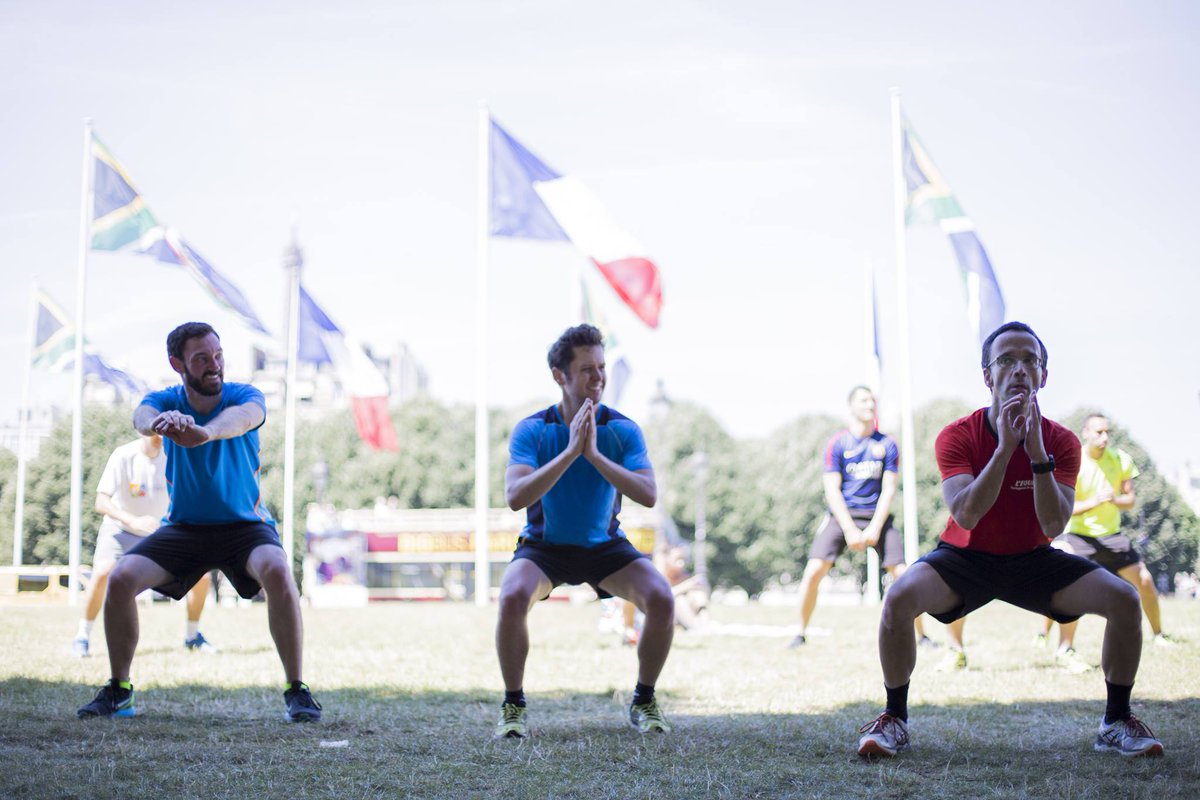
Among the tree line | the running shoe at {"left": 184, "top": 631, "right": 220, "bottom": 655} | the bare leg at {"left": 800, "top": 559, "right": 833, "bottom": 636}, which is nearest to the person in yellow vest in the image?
the bare leg at {"left": 800, "top": 559, "right": 833, "bottom": 636}

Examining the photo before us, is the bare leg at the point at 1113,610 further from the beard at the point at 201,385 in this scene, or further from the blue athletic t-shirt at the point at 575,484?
the beard at the point at 201,385

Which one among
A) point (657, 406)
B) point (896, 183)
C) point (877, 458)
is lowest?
point (877, 458)

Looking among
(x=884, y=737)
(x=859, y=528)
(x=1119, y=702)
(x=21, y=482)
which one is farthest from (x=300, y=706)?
(x=21, y=482)

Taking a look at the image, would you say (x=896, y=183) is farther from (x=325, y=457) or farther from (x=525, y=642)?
Result: (x=325, y=457)

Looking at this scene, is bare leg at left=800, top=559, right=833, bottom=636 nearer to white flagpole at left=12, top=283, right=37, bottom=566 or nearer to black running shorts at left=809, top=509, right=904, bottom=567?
black running shorts at left=809, top=509, right=904, bottom=567

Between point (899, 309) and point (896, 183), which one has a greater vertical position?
point (896, 183)

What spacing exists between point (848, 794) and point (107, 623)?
397 cm

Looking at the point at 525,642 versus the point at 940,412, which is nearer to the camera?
the point at 525,642

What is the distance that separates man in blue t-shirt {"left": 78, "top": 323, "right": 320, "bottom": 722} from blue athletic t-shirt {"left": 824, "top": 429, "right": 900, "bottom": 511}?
5.80m

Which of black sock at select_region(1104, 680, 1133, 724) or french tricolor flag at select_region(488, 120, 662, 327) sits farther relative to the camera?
french tricolor flag at select_region(488, 120, 662, 327)

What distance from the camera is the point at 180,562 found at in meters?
6.11

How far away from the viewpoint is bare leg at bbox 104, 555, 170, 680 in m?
5.96

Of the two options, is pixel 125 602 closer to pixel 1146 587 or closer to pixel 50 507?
pixel 1146 587

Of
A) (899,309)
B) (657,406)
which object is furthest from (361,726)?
(657,406)
